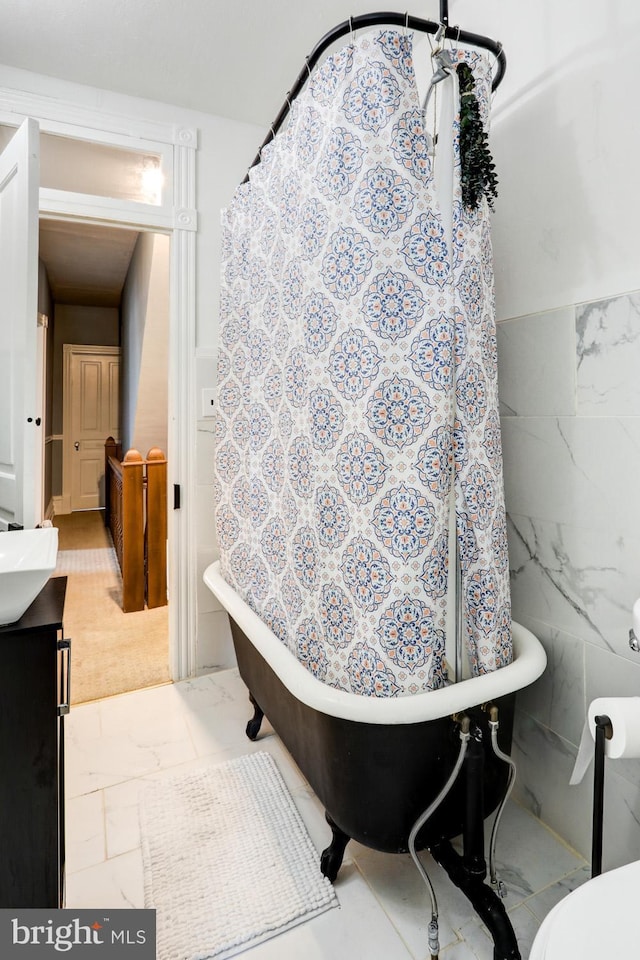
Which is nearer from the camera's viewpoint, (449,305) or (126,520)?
(449,305)

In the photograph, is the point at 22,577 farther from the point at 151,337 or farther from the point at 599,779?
the point at 151,337

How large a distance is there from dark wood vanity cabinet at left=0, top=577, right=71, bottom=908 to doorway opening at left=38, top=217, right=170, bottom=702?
1.37 meters

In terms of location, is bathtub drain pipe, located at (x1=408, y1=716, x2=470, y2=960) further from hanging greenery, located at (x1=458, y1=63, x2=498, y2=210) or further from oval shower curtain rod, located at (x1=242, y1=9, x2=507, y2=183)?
oval shower curtain rod, located at (x1=242, y1=9, x2=507, y2=183)

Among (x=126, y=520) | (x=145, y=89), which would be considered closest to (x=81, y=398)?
(x=126, y=520)

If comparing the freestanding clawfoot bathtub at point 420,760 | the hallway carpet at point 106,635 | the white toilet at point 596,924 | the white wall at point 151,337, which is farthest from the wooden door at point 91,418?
the white toilet at point 596,924

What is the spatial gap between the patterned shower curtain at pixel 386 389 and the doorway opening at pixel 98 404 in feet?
4.82

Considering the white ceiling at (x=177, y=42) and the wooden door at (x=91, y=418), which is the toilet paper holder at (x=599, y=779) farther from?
the wooden door at (x=91, y=418)

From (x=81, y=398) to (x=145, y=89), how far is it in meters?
4.89

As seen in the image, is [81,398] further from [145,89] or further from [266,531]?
[266,531]

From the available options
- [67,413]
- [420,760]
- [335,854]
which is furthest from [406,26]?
[67,413]

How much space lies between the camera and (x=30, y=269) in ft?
4.34

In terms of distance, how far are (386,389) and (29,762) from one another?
3.21 ft

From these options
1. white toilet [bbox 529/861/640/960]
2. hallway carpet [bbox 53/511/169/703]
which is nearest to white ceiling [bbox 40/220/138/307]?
hallway carpet [bbox 53/511/169/703]

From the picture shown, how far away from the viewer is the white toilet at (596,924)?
25.6 inches
